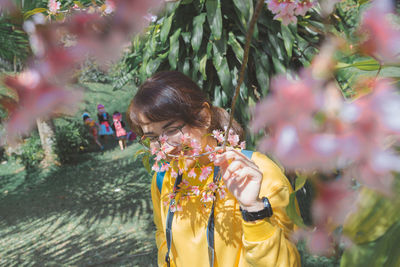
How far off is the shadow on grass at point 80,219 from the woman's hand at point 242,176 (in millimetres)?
2087

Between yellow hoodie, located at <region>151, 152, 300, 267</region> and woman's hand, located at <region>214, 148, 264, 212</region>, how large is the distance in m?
0.06

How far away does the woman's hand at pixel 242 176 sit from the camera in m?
0.54

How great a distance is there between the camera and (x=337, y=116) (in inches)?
6.4

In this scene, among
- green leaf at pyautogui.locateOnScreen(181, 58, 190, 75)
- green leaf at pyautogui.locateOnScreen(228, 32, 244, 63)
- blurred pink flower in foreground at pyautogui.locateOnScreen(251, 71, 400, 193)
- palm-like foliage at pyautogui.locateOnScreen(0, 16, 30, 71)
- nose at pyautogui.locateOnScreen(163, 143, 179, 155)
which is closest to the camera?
blurred pink flower in foreground at pyautogui.locateOnScreen(251, 71, 400, 193)

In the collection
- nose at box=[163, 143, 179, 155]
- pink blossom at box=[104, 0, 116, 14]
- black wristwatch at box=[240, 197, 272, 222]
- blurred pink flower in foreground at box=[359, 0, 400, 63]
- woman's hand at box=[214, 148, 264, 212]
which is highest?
pink blossom at box=[104, 0, 116, 14]

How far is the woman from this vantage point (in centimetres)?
61

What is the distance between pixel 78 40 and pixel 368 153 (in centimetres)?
20

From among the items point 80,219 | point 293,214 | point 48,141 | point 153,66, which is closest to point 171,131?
point 293,214

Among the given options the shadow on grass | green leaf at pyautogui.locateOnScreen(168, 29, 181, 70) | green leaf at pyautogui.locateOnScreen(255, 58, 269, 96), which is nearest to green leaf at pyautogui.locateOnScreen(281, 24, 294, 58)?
green leaf at pyautogui.locateOnScreen(255, 58, 269, 96)

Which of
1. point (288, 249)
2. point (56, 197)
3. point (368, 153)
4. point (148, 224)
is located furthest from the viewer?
point (56, 197)

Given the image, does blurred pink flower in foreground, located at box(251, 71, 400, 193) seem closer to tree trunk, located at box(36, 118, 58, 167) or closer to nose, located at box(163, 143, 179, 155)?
nose, located at box(163, 143, 179, 155)

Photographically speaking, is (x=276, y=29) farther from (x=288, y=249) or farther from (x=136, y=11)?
(x=136, y=11)

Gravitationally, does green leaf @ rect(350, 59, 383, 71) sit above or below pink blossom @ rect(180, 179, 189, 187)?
above

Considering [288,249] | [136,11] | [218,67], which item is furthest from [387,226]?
[218,67]
